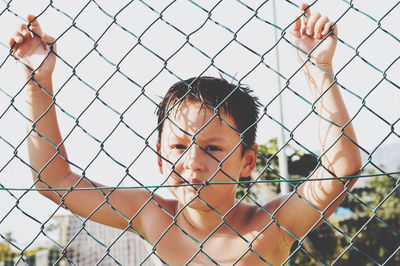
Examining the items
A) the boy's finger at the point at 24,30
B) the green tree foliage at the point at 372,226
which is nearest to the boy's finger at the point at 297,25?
the boy's finger at the point at 24,30

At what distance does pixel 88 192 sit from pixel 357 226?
29.8ft

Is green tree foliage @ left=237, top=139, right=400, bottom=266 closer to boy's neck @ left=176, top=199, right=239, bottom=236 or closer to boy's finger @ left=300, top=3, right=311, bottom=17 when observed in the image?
boy's neck @ left=176, top=199, right=239, bottom=236

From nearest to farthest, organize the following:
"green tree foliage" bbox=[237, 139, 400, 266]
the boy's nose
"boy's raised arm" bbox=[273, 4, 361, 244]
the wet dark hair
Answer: "boy's raised arm" bbox=[273, 4, 361, 244], the boy's nose, the wet dark hair, "green tree foliage" bbox=[237, 139, 400, 266]

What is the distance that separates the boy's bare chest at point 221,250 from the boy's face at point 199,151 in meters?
0.17

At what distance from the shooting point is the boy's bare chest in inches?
70.2

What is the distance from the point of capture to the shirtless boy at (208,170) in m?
1.53

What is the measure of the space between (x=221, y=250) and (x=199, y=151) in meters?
0.47

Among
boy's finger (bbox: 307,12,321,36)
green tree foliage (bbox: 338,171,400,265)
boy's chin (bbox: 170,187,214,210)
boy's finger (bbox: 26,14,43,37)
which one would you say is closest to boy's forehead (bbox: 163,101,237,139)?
boy's chin (bbox: 170,187,214,210)

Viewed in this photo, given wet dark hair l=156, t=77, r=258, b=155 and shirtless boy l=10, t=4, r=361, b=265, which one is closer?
shirtless boy l=10, t=4, r=361, b=265

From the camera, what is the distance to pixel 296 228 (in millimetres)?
1712

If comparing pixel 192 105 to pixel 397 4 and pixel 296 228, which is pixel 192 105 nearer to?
pixel 296 228

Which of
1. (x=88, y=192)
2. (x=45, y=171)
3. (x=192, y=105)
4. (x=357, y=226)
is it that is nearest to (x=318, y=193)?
(x=192, y=105)

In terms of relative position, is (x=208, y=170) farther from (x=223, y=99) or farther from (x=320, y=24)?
(x=320, y=24)

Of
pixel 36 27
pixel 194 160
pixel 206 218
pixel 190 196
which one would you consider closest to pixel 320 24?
pixel 194 160
